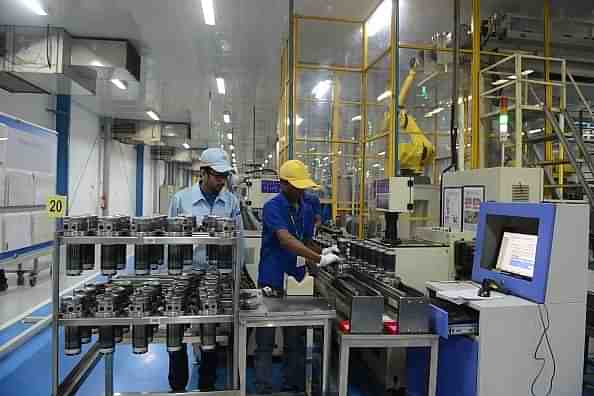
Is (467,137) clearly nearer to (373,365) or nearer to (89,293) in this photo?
(373,365)

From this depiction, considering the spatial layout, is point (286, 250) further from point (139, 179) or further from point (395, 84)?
point (139, 179)

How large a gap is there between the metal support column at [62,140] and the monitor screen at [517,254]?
6.85 metres

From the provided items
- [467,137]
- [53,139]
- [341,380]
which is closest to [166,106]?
[53,139]

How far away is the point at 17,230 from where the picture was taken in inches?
149

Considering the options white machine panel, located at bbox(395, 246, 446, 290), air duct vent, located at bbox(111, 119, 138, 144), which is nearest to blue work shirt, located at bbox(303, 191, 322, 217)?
white machine panel, located at bbox(395, 246, 446, 290)

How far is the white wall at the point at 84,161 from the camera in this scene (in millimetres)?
8367

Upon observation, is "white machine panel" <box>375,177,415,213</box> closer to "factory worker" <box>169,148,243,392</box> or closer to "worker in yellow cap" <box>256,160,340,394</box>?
"worker in yellow cap" <box>256,160,340,394</box>

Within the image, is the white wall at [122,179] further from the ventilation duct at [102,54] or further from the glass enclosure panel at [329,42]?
the glass enclosure panel at [329,42]

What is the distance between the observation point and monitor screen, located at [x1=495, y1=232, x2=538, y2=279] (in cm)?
200

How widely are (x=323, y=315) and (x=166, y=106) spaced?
7.57 meters

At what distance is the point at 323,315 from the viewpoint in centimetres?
196

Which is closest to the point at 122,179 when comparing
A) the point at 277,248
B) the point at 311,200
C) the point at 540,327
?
the point at 311,200

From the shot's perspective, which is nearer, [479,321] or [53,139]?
[479,321]

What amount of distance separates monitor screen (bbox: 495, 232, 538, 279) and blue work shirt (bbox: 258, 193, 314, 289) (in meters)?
1.05
